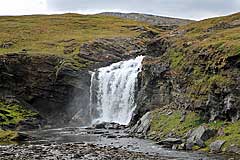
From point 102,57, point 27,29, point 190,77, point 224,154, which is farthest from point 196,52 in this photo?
point 27,29

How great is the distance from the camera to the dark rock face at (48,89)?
4316 inches

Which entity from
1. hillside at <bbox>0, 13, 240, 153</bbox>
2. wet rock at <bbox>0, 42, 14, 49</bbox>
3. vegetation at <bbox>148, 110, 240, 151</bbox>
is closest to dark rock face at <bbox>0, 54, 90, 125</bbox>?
hillside at <bbox>0, 13, 240, 153</bbox>

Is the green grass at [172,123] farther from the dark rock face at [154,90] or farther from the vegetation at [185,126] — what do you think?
the dark rock face at [154,90]

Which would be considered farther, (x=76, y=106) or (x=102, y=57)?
(x=102, y=57)

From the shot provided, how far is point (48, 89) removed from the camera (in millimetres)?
110500

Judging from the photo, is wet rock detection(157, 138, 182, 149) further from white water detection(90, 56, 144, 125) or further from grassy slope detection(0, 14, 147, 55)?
grassy slope detection(0, 14, 147, 55)

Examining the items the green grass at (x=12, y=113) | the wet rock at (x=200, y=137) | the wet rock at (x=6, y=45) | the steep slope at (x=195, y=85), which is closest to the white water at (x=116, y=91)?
the steep slope at (x=195, y=85)

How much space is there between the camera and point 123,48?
14212 centimetres

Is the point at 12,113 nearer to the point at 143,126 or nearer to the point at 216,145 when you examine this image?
the point at 143,126

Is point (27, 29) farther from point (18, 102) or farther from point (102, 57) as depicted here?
point (18, 102)

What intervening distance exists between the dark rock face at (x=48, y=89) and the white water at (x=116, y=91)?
359cm

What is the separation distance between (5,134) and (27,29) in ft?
376

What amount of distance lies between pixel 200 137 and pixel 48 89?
6156 centimetres

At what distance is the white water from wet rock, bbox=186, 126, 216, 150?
128 feet
